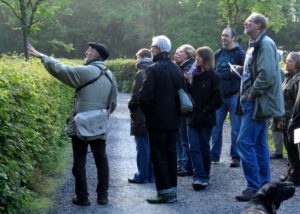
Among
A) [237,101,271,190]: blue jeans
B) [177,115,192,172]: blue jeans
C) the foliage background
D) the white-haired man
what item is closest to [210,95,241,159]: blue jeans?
[177,115,192,172]: blue jeans

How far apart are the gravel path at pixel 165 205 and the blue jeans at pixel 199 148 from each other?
247 millimetres

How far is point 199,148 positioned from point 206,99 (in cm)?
69

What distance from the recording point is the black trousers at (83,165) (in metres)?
6.65

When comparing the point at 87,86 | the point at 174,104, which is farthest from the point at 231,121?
the point at 87,86

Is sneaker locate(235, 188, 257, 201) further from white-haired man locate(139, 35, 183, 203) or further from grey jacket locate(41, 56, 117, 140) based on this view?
grey jacket locate(41, 56, 117, 140)

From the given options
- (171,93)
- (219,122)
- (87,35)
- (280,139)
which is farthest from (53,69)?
(87,35)

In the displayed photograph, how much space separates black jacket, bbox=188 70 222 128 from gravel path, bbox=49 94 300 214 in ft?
3.23

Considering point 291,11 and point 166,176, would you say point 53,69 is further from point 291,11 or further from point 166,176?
point 291,11

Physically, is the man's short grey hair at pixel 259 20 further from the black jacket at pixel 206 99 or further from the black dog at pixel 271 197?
the black dog at pixel 271 197

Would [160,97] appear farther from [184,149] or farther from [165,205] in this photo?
[184,149]

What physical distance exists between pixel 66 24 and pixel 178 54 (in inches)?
1777

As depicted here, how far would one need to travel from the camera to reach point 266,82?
649cm

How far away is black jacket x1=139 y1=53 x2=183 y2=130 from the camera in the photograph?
6594mm

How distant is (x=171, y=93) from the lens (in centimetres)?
669
